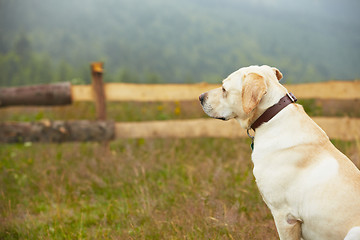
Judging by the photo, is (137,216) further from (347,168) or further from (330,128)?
(330,128)

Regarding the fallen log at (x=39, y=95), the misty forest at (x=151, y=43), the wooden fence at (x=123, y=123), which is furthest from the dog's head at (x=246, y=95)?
the misty forest at (x=151, y=43)

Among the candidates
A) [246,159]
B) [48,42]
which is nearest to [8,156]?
[246,159]

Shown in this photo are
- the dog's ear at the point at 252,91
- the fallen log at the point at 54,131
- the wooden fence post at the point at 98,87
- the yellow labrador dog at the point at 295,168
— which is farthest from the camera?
the wooden fence post at the point at 98,87

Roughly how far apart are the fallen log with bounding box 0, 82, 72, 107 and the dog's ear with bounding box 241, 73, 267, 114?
173 inches

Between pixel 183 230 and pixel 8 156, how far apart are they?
424 centimetres

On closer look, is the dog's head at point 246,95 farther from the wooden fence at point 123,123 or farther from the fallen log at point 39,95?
the fallen log at point 39,95

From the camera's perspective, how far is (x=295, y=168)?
7.02 ft

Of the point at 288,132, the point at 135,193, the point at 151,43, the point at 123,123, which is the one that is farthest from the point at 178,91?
the point at 151,43

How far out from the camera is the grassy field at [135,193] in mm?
3061

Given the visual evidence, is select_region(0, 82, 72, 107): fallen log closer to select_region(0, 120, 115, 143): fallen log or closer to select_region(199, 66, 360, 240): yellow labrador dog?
select_region(0, 120, 115, 143): fallen log

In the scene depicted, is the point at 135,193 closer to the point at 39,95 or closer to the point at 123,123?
the point at 123,123

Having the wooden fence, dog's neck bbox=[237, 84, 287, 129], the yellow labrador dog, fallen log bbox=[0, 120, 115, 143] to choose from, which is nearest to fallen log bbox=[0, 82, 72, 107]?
the wooden fence

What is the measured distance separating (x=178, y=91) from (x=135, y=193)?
8.51ft

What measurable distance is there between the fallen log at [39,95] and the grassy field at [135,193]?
847 millimetres
